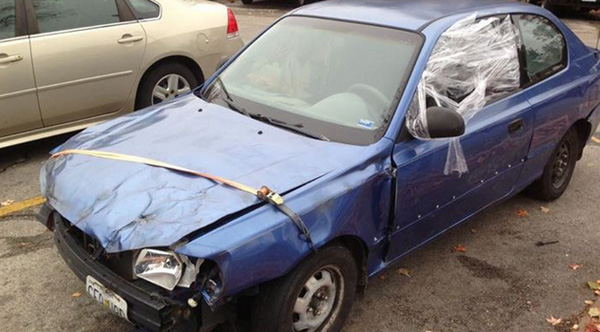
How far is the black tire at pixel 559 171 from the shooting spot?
14.5 ft

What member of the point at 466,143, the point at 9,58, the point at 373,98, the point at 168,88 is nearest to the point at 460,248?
the point at 466,143

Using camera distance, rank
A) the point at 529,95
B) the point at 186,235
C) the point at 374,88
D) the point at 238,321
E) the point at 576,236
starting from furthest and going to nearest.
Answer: the point at 576,236
the point at 529,95
the point at 374,88
the point at 238,321
the point at 186,235

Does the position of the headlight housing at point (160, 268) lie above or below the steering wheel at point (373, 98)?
below

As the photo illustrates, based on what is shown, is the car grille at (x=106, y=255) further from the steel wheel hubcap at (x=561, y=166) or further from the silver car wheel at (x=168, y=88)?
the steel wheel hubcap at (x=561, y=166)

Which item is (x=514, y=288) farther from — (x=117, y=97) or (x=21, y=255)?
(x=117, y=97)

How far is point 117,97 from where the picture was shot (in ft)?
17.4

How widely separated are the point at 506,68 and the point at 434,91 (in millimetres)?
802

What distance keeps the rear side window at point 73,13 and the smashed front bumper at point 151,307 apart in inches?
118

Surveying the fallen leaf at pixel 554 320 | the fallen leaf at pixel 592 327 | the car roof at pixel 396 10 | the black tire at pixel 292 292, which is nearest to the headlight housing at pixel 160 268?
A: the black tire at pixel 292 292

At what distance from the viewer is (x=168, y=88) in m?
5.64

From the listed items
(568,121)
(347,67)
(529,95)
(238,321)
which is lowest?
(238,321)

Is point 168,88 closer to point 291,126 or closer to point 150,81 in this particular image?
point 150,81

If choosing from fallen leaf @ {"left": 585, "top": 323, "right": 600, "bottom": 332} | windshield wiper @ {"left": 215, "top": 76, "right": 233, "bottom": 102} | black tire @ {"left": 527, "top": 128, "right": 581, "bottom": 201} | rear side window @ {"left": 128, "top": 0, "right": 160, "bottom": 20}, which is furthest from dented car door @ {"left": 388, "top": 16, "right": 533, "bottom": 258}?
rear side window @ {"left": 128, "top": 0, "right": 160, "bottom": 20}

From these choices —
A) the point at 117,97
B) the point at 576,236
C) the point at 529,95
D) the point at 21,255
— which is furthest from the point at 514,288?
the point at 117,97
